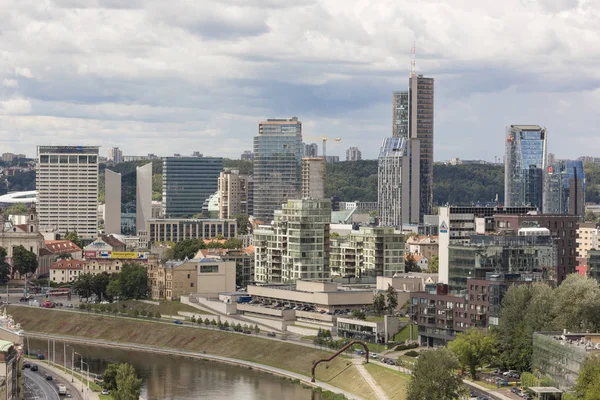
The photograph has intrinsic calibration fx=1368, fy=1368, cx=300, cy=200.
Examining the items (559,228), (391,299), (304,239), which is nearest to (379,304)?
(391,299)

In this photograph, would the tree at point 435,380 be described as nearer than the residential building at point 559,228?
Yes

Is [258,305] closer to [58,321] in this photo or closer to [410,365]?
[58,321]

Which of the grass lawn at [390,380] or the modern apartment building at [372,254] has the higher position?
the modern apartment building at [372,254]

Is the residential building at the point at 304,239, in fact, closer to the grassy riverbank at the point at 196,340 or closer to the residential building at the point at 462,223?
the residential building at the point at 462,223

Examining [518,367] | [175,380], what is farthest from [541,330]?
[175,380]

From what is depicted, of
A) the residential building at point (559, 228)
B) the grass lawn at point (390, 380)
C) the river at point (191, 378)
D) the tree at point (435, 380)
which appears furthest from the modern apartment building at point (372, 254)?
the tree at point (435, 380)

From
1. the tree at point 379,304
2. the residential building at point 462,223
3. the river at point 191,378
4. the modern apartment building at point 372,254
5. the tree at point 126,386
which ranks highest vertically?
the residential building at point 462,223

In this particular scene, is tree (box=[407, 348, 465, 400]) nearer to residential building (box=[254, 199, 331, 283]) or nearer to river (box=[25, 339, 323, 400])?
river (box=[25, 339, 323, 400])
